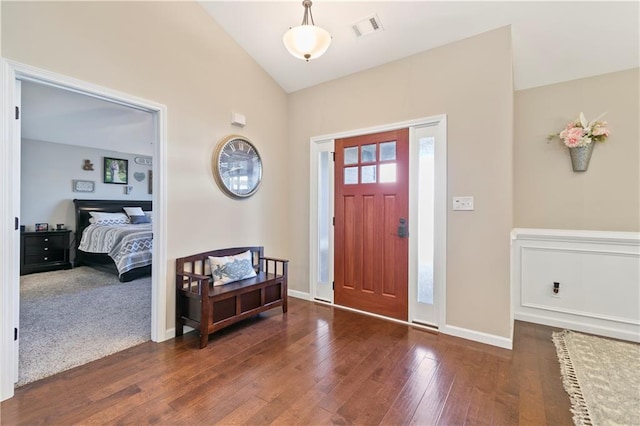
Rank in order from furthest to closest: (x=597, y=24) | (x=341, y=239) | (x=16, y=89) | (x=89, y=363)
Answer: (x=341, y=239) → (x=597, y=24) → (x=89, y=363) → (x=16, y=89)

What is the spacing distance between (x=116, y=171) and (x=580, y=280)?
8.14 metres

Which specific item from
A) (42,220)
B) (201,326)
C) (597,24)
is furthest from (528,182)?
(42,220)

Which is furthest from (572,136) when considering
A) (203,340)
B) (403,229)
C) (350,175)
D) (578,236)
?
(203,340)

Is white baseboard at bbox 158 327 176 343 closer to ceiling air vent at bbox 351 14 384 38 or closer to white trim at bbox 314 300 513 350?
white trim at bbox 314 300 513 350

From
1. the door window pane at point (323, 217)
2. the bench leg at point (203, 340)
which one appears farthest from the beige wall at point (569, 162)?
the bench leg at point (203, 340)

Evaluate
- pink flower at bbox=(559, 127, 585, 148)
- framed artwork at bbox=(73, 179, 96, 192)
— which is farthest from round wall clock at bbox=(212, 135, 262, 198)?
framed artwork at bbox=(73, 179, 96, 192)

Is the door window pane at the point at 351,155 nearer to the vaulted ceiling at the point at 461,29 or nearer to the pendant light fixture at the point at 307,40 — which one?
the vaulted ceiling at the point at 461,29

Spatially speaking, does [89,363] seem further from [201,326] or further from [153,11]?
[153,11]

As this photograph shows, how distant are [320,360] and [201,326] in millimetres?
1064

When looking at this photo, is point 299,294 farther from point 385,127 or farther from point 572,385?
point 572,385

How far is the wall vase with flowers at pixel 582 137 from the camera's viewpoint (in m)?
2.88

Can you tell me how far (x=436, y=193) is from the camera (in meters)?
2.86

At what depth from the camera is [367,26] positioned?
2730 mm

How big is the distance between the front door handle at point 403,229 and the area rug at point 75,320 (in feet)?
8.73
